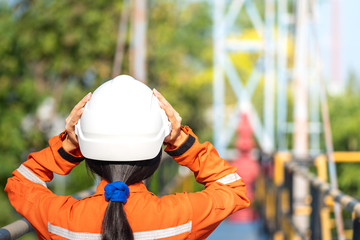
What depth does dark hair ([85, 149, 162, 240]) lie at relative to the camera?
6.28 ft

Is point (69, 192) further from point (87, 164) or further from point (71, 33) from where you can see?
point (87, 164)

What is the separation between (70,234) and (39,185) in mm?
248

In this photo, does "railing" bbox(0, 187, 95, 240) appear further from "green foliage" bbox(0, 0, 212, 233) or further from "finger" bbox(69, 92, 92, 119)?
"green foliage" bbox(0, 0, 212, 233)

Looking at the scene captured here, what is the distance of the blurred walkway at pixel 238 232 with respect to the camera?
8.95 metres

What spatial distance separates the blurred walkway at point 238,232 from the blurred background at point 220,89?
0.03 m

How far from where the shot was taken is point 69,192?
2561 cm

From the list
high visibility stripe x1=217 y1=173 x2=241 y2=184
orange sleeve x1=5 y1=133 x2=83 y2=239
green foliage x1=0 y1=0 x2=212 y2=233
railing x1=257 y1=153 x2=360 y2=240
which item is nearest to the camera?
orange sleeve x1=5 y1=133 x2=83 y2=239

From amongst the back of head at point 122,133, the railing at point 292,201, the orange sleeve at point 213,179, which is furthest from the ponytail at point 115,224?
the railing at point 292,201

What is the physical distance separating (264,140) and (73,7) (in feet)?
35.4

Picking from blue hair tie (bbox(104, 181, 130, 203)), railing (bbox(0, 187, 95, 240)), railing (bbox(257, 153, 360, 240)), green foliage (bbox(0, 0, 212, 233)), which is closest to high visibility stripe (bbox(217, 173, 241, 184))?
blue hair tie (bbox(104, 181, 130, 203))

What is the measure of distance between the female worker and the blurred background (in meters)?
0.78

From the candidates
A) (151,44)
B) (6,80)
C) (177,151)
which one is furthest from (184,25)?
(177,151)

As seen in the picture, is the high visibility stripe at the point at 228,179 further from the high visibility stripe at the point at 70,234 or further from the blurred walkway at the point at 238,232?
the blurred walkway at the point at 238,232

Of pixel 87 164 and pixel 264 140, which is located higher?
pixel 87 164
